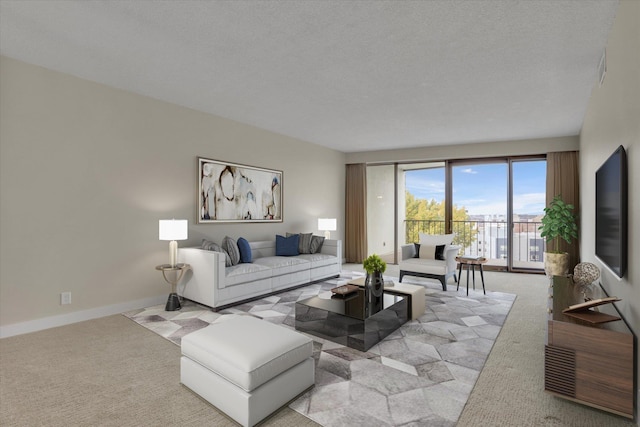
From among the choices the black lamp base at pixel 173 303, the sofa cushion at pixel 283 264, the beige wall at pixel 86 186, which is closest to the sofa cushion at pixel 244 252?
the sofa cushion at pixel 283 264

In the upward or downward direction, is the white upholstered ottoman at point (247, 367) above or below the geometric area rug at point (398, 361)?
above

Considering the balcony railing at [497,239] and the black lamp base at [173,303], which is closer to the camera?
the black lamp base at [173,303]

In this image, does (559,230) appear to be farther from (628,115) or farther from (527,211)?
(628,115)

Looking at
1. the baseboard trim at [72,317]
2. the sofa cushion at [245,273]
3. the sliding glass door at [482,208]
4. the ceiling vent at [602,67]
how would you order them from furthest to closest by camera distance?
1. the sliding glass door at [482,208]
2. the sofa cushion at [245,273]
3. the baseboard trim at [72,317]
4. the ceiling vent at [602,67]

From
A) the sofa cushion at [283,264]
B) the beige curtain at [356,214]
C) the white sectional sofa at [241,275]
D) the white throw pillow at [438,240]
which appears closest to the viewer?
the white sectional sofa at [241,275]

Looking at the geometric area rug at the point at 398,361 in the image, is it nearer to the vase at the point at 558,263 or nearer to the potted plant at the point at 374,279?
the potted plant at the point at 374,279

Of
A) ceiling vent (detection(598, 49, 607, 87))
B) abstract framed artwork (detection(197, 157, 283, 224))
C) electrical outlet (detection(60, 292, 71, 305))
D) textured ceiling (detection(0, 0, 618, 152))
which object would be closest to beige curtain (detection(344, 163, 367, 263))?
abstract framed artwork (detection(197, 157, 283, 224))

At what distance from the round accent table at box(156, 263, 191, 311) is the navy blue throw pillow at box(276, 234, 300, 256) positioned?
180 cm

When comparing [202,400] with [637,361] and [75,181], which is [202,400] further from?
[75,181]

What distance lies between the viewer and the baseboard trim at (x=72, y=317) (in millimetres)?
3273

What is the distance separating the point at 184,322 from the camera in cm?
365

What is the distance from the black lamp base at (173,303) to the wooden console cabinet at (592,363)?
389cm

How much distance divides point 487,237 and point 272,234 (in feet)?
15.7

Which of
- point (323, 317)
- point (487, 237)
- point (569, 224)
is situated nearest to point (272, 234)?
point (323, 317)
